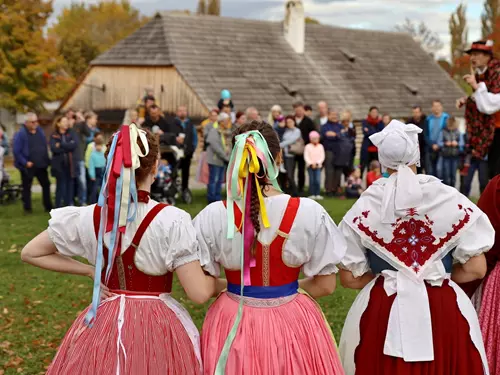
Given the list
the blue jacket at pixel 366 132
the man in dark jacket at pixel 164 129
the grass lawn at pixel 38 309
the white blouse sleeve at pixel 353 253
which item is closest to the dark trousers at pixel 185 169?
the man in dark jacket at pixel 164 129

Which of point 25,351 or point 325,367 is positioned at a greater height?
point 325,367

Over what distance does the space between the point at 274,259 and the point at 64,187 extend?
1056cm

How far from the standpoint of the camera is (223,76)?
31500mm

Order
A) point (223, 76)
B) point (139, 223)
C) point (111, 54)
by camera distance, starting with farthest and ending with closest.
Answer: point (111, 54), point (223, 76), point (139, 223)

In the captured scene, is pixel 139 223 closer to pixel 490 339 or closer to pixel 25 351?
pixel 490 339

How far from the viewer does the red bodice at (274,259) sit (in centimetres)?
376

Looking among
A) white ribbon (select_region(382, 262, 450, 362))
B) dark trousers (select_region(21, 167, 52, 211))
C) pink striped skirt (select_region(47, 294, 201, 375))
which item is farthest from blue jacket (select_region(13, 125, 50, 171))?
white ribbon (select_region(382, 262, 450, 362))

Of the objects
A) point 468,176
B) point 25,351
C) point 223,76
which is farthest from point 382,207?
point 223,76

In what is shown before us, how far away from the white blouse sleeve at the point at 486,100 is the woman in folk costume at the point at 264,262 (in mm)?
3844

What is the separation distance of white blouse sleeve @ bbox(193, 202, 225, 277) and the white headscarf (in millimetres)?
814

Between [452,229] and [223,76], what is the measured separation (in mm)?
27991

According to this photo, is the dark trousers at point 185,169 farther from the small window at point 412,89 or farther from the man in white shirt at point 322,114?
the small window at point 412,89

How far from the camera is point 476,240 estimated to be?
Result: 3979 mm

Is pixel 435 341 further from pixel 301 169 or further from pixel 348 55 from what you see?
pixel 348 55
